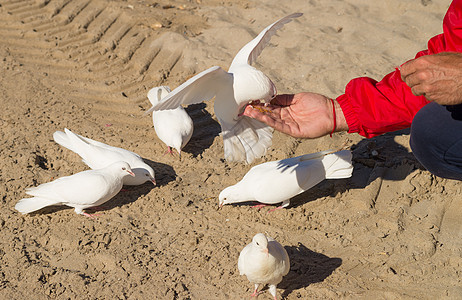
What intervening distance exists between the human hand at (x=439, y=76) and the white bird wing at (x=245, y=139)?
1.22 metres

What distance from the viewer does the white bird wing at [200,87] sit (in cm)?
278

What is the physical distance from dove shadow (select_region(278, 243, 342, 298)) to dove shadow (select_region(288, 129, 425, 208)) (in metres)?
0.60

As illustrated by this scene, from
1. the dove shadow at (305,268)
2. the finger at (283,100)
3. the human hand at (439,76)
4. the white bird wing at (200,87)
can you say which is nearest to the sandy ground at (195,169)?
the dove shadow at (305,268)

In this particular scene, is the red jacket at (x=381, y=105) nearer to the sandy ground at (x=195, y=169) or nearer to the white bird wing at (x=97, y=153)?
the sandy ground at (x=195, y=169)

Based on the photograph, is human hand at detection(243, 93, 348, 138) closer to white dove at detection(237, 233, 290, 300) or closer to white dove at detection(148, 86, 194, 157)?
white dove at detection(237, 233, 290, 300)

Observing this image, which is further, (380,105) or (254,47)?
(254,47)

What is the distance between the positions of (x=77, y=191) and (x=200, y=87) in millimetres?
1431

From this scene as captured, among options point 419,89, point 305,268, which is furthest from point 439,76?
point 305,268

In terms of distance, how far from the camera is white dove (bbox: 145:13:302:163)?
2.94 metres

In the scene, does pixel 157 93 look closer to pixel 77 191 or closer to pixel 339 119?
pixel 77 191

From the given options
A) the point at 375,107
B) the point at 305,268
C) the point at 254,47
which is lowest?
the point at 305,268

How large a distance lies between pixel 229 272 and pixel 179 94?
1.26 meters

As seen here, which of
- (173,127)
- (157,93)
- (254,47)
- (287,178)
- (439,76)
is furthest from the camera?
(157,93)

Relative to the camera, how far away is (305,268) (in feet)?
10.8
